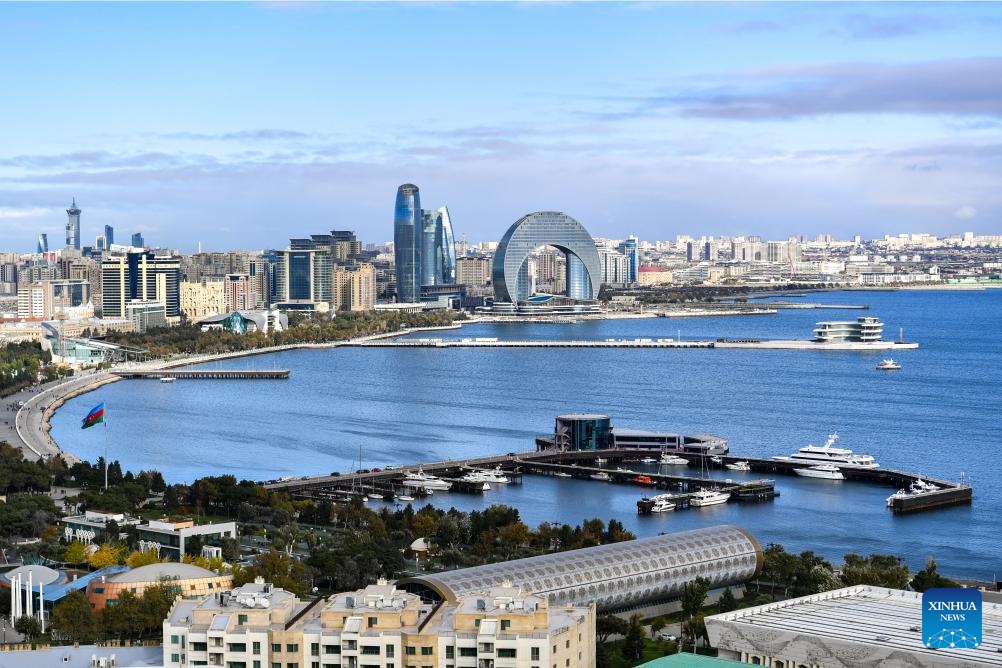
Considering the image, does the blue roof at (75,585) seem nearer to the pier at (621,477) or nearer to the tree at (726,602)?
the tree at (726,602)

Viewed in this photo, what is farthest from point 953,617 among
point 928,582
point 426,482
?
point 426,482

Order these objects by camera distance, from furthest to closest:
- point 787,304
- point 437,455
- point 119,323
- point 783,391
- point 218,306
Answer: point 787,304 < point 218,306 < point 119,323 < point 783,391 < point 437,455

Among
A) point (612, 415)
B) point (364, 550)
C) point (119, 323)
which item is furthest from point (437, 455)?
point (119, 323)

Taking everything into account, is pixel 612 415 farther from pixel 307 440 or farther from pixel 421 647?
pixel 421 647

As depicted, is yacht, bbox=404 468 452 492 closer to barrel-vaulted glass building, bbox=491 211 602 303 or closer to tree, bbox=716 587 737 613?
tree, bbox=716 587 737 613

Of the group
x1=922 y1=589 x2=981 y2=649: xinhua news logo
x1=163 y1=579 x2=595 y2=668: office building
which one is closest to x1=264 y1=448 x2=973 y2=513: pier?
x1=922 y1=589 x2=981 y2=649: xinhua news logo

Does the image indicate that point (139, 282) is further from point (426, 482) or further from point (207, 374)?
point (426, 482)

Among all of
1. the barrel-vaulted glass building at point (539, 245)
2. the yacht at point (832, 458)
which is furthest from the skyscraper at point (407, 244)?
the yacht at point (832, 458)
